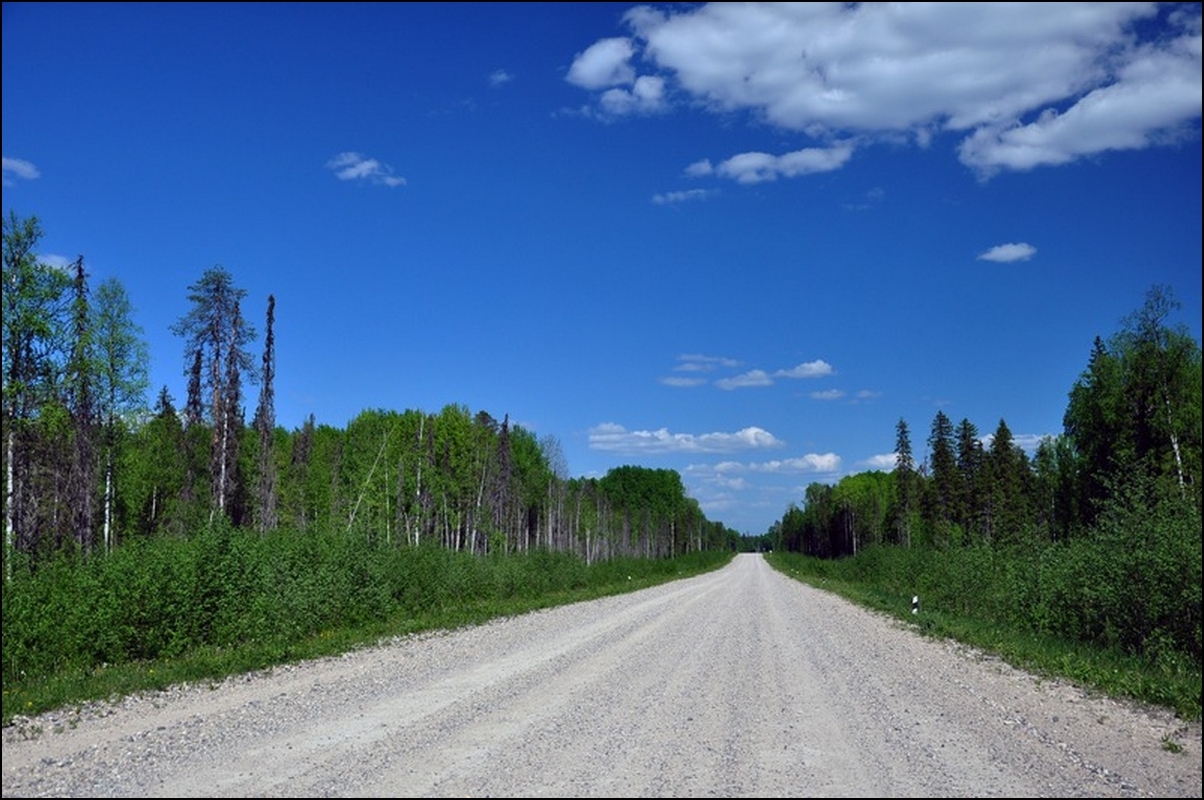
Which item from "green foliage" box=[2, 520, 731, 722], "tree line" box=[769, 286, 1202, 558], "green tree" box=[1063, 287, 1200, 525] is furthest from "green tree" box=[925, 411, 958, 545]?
"green foliage" box=[2, 520, 731, 722]

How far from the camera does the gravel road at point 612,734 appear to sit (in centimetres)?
686

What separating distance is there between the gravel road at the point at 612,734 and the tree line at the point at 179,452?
6.25m

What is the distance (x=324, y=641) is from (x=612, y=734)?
398 inches

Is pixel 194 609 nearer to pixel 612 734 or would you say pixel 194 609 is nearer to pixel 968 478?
pixel 612 734

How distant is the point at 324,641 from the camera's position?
664 inches

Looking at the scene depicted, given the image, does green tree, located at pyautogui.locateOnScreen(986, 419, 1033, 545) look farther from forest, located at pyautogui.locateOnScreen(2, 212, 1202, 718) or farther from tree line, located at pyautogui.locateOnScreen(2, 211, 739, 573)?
tree line, located at pyautogui.locateOnScreen(2, 211, 739, 573)

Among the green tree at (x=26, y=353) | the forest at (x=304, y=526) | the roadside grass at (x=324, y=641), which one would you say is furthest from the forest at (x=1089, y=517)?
the green tree at (x=26, y=353)

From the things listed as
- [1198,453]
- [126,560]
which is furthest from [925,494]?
[126,560]

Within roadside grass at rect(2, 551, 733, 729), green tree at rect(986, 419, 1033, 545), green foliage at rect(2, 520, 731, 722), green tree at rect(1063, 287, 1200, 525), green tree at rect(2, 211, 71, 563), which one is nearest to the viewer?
roadside grass at rect(2, 551, 733, 729)

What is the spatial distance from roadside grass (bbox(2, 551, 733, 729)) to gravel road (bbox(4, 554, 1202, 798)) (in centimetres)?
47

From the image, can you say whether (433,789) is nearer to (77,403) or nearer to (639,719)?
(639,719)

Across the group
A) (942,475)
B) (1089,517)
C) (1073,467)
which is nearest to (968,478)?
(942,475)

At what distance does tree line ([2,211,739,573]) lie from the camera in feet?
79.3

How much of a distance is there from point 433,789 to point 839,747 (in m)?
4.00
